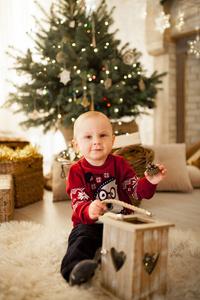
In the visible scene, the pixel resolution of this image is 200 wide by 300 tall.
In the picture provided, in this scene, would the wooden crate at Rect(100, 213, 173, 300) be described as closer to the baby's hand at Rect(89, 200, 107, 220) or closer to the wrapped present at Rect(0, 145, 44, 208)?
the baby's hand at Rect(89, 200, 107, 220)

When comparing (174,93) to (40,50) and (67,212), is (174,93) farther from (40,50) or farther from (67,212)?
(67,212)

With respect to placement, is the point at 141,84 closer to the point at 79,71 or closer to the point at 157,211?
the point at 79,71

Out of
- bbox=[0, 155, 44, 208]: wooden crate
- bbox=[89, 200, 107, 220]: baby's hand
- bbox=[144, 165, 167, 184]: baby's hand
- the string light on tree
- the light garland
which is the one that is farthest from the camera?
the string light on tree

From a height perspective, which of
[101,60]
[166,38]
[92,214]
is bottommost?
[92,214]

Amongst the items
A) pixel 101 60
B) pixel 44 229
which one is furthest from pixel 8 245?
pixel 101 60

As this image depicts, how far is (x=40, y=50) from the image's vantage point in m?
2.77

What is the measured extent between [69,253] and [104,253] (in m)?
0.14

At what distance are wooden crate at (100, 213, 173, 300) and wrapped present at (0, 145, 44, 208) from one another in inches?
48.9

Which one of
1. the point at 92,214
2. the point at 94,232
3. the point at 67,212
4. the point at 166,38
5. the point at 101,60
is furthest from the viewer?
the point at 166,38

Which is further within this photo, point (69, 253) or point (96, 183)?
point (96, 183)

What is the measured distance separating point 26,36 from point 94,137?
3.35 m

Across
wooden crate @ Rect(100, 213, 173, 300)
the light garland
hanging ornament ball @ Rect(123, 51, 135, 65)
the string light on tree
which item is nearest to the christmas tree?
hanging ornament ball @ Rect(123, 51, 135, 65)

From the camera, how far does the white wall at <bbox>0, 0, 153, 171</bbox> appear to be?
12.7ft

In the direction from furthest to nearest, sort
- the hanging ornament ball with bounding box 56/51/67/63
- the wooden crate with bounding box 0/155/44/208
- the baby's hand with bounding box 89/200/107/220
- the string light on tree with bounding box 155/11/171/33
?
1. the string light on tree with bounding box 155/11/171/33
2. the hanging ornament ball with bounding box 56/51/67/63
3. the wooden crate with bounding box 0/155/44/208
4. the baby's hand with bounding box 89/200/107/220
